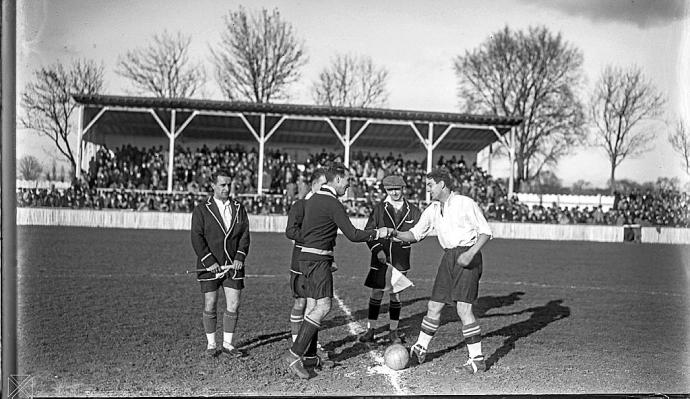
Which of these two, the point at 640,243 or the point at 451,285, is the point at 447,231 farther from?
the point at 640,243

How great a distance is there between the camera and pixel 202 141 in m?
34.5

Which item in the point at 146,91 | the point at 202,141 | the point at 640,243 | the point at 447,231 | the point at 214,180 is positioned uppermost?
the point at 146,91

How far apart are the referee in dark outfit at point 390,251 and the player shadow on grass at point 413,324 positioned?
0.79 ft

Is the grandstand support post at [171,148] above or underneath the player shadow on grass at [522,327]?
above

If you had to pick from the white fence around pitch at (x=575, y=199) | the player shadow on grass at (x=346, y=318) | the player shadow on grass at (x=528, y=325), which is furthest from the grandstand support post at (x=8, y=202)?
the white fence around pitch at (x=575, y=199)

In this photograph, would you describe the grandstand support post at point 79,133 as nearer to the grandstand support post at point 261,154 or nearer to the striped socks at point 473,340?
the grandstand support post at point 261,154

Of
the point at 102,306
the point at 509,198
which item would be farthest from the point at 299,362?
the point at 509,198

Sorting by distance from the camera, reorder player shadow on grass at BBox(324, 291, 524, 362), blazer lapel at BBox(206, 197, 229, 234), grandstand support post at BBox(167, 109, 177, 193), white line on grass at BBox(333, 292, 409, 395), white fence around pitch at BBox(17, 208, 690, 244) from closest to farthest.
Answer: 1. white line on grass at BBox(333, 292, 409, 395)
2. blazer lapel at BBox(206, 197, 229, 234)
3. player shadow on grass at BBox(324, 291, 524, 362)
4. white fence around pitch at BBox(17, 208, 690, 244)
5. grandstand support post at BBox(167, 109, 177, 193)

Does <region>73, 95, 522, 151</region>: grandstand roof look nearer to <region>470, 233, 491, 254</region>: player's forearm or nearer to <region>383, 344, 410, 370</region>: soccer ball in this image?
<region>470, 233, 491, 254</region>: player's forearm

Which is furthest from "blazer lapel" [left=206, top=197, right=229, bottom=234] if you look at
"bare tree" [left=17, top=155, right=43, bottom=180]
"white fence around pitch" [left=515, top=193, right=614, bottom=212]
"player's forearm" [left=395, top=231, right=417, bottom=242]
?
"white fence around pitch" [left=515, top=193, right=614, bottom=212]

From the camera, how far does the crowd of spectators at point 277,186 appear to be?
2773cm

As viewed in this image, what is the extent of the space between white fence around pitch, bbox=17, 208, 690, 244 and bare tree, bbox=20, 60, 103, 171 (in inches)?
89.9

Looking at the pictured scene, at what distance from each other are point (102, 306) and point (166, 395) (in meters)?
4.36

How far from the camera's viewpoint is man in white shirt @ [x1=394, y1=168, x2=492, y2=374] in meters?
6.94
